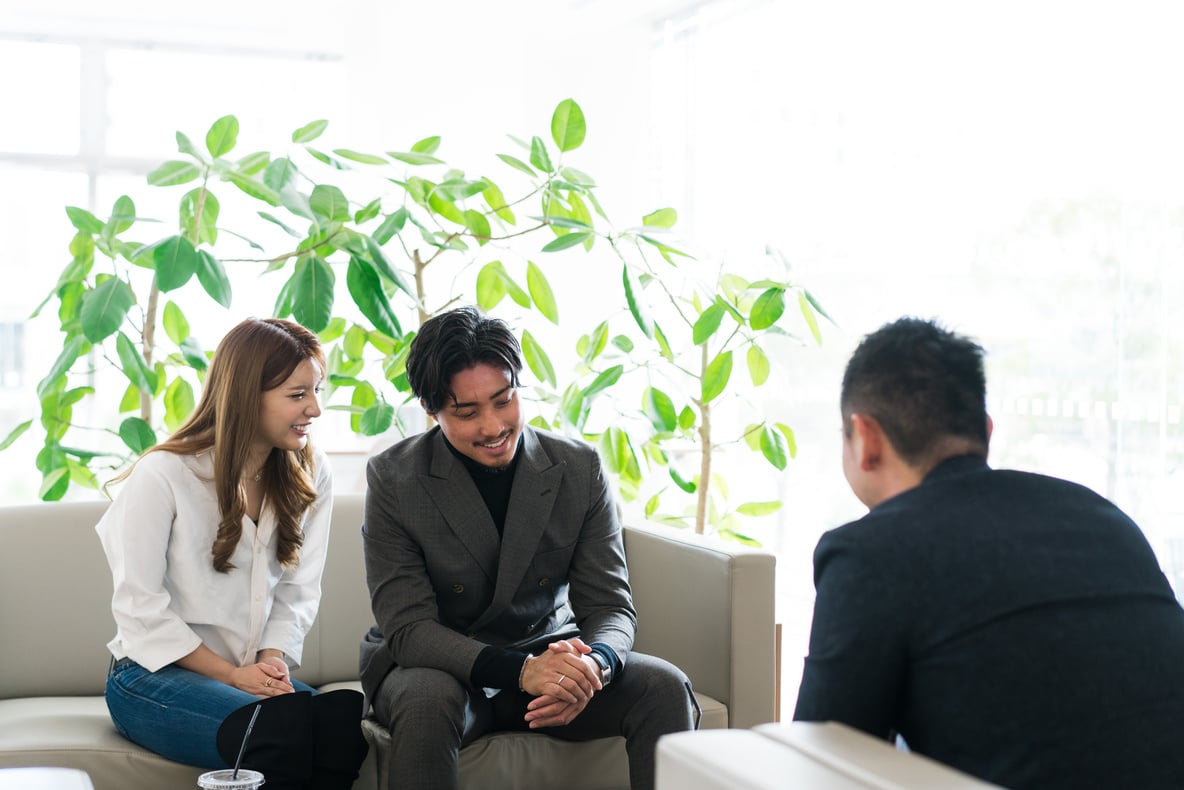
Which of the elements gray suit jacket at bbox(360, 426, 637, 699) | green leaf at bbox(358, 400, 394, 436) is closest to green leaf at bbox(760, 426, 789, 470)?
gray suit jacket at bbox(360, 426, 637, 699)

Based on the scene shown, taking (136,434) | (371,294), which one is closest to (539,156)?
(371,294)

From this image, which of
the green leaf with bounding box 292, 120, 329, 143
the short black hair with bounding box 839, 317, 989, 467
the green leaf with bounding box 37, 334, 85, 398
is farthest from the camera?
the green leaf with bounding box 292, 120, 329, 143

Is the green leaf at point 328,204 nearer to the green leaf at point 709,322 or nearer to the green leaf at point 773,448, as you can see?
the green leaf at point 709,322

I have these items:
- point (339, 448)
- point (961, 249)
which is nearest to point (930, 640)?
point (961, 249)

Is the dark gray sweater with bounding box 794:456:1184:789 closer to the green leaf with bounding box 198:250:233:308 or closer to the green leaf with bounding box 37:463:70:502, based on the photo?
the green leaf with bounding box 198:250:233:308

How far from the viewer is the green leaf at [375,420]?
3.05 metres

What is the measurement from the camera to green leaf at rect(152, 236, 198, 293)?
278 cm

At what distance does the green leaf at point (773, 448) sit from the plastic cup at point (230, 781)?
68.5 inches

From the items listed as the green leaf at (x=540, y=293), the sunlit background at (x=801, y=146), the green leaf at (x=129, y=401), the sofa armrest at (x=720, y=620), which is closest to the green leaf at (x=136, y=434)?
the green leaf at (x=129, y=401)

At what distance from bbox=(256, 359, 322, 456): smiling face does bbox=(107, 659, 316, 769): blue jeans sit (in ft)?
1.56

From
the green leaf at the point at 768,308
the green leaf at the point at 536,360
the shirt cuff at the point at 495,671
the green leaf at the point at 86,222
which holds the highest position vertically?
the green leaf at the point at 86,222

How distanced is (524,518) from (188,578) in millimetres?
655

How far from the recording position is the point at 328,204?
293 centimetres

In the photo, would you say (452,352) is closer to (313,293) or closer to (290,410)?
(290,410)
